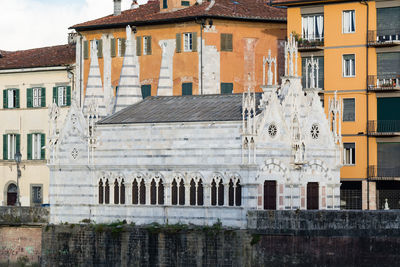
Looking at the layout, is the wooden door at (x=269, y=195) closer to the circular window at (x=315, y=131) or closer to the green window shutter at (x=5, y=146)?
the circular window at (x=315, y=131)

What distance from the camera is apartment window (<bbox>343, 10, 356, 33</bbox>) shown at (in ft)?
256

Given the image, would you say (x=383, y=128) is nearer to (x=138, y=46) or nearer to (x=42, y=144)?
(x=138, y=46)

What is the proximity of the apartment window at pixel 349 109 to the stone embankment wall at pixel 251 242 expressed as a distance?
17618 mm

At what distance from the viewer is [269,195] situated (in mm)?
63875

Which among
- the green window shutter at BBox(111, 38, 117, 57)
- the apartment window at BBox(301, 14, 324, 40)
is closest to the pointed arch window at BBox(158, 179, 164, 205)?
the apartment window at BBox(301, 14, 324, 40)

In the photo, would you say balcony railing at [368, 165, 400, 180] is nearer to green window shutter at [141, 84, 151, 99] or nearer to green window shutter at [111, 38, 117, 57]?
green window shutter at [141, 84, 151, 99]

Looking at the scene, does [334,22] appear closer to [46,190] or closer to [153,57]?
[153,57]

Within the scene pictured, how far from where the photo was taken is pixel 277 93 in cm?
6656

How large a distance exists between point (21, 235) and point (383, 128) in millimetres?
21234

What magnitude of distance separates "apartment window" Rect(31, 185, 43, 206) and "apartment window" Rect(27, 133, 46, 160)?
6.38 ft


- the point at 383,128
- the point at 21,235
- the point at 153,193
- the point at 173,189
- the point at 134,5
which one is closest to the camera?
the point at 173,189

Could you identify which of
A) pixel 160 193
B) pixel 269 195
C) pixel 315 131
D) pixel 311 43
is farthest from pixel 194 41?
pixel 269 195

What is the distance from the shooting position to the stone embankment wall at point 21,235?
69.0 m

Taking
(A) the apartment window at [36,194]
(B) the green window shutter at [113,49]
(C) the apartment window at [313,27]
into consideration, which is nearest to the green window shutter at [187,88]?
(B) the green window shutter at [113,49]
